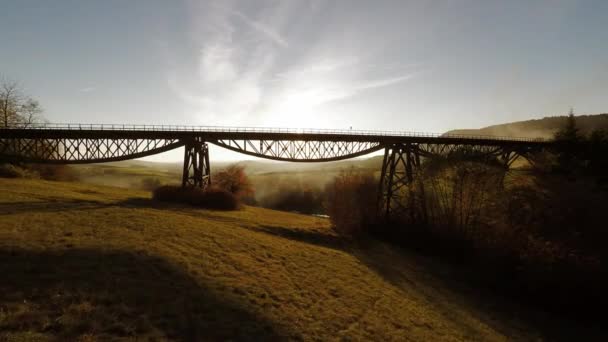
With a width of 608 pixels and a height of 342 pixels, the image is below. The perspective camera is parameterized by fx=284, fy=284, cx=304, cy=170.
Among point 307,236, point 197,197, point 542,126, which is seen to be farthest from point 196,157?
point 542,126

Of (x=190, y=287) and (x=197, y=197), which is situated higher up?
(x=197, y=197)

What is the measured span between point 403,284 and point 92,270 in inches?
628

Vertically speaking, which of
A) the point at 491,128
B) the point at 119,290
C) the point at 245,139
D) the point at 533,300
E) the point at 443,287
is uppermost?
the point at 491,128

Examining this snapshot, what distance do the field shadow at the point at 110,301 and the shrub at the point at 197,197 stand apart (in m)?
17.6

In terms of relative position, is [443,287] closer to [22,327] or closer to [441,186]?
[441,186]

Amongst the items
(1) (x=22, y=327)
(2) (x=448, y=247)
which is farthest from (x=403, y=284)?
(1) (x=22, y=327)

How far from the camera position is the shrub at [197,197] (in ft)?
94.1

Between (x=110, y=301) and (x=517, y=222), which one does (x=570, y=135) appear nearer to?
(x=517, y=222)

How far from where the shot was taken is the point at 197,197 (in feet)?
94.3

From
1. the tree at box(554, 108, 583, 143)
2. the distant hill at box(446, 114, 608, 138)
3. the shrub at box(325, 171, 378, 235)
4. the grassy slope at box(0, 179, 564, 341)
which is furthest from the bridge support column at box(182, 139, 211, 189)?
the distant hill at box(446, 114, 608, 138)

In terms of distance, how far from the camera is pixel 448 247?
27.8 meters

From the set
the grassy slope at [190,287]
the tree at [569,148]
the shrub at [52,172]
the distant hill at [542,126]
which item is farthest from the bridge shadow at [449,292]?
the distant hill at [542,126]

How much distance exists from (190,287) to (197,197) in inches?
775

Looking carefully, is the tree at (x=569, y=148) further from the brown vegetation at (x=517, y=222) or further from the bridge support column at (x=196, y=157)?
the bridge support column at (x=196, y=157)
